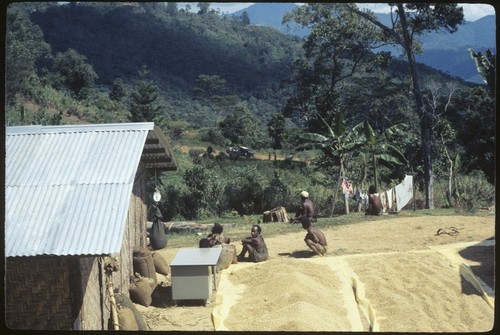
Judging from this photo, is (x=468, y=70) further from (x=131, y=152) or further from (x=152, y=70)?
(x=131, y=152)

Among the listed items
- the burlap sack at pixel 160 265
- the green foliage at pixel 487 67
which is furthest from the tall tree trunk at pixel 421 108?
the burlap sack at pixel 160 265

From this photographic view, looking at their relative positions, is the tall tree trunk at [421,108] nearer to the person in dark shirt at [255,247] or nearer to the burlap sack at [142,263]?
the person in dark shirt at [255,247]

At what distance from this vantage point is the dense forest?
16109mm

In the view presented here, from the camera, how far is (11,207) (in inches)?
222

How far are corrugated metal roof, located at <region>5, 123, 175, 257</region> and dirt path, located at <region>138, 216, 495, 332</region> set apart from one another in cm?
199

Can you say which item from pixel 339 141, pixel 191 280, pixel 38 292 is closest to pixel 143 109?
pixel 339 141

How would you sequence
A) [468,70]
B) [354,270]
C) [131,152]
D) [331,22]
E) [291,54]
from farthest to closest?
1. [468,70]
2. [291,54]
3. [331,22]
4. [354,270]
5. [131,152]

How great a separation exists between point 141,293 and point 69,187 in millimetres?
2391

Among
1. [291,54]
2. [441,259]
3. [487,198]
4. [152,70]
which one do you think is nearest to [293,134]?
[487,198]

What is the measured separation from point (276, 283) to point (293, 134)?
20937 mm

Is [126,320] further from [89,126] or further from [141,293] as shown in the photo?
[89,126]

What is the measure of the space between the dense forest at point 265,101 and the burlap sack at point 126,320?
5.25 metres

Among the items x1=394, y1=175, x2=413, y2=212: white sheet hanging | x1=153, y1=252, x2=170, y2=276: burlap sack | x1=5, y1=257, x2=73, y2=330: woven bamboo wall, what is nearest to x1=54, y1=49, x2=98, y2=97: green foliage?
x1=394, y1=175, x2=413, y2=212: white sheet hanging

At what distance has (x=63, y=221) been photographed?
5449mm
